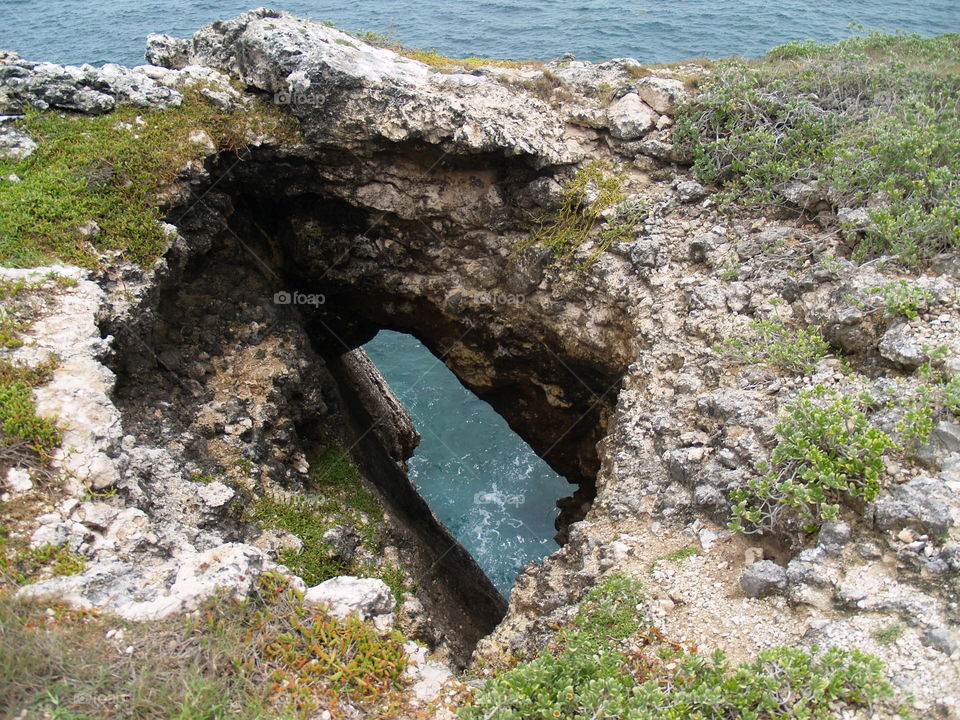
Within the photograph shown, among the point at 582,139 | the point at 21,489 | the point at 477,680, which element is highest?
the point at 582,139

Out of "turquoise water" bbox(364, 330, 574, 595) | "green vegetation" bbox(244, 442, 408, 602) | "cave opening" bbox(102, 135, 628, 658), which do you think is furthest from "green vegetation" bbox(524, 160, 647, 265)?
"turquoise water" bbox(364, 330, 574, 595)

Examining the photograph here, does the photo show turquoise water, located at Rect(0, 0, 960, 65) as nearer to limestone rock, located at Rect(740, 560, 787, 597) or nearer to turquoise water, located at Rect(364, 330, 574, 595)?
turquoise water, located at Rect(364, 330, 574, 595)

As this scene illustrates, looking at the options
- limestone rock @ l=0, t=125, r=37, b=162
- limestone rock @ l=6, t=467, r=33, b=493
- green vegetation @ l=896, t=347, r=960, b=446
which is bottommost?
limestone rock @ l=6, t=467, r=33, b=493

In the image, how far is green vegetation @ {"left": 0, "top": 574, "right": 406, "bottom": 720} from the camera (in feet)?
17.4

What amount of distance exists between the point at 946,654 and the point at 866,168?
724cm

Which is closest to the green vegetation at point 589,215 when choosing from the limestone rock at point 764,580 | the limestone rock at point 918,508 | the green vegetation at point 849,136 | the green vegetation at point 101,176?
the green vegetation at point 849,136

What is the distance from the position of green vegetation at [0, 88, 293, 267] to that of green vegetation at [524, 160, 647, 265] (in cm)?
533

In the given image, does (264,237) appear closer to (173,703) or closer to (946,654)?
(173,703)

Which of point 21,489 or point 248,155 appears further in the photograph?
point 248,155

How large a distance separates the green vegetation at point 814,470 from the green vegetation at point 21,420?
7265mm

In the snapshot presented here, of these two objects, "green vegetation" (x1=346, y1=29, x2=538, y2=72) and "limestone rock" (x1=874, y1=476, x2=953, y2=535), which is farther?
"green vegetation" (x1=346, y1=29, x2=538, y2=72)

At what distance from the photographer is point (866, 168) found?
390 inches

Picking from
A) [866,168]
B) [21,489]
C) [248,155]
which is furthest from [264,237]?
[866,168]

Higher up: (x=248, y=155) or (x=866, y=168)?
(x=866, y=168)
